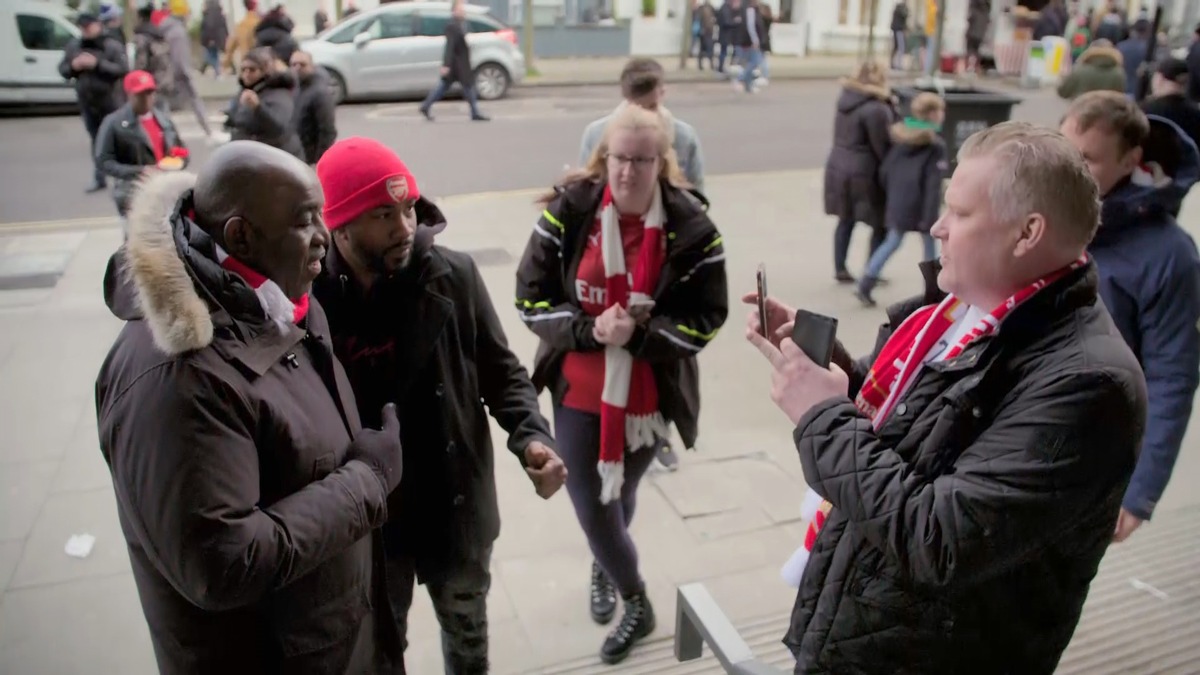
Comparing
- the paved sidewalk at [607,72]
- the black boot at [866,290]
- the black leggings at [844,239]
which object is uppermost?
the paved sidewalk at [607,72]

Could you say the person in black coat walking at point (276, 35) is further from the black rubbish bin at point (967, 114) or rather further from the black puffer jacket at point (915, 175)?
the black puffer jacket at point (915, 175)

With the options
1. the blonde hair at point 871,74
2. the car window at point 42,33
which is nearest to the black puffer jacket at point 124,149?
the blonde hair at point 871,74

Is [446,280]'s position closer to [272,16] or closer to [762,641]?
[762,641]

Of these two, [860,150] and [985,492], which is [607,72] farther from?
[985,492]

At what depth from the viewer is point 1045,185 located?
1.58 meters

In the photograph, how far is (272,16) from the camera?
33.6ft

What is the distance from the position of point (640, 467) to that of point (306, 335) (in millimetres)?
1699

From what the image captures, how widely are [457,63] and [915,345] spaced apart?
44.4ft

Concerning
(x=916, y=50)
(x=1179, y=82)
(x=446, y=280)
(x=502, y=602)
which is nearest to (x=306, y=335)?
(x=446, y=280)

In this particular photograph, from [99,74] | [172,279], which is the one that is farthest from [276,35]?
[172,279]

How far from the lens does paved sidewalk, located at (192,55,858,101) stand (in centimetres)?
1881

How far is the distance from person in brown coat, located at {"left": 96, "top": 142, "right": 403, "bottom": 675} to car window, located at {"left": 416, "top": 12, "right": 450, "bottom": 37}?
15.5 m

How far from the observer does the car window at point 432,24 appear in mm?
16312

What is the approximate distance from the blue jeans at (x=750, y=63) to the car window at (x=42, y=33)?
12.6 metres
